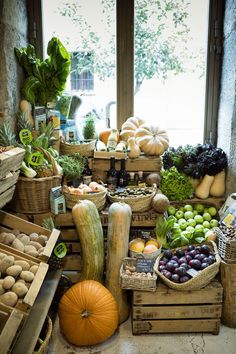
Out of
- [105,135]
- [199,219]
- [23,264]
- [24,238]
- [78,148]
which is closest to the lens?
[23,264]

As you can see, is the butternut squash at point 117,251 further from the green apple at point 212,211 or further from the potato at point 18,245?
the green apple at point 212,211

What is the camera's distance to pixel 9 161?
5.91 ft

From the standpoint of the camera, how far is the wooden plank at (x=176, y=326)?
7.64 ft

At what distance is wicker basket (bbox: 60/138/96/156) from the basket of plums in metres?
1.11

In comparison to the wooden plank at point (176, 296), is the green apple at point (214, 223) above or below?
above

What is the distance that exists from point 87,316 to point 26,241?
615mm

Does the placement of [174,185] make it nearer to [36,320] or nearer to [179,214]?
[179,214]

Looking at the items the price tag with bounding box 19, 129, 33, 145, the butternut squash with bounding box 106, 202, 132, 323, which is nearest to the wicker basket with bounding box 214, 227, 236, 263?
the butternut squash with bounding box 106, 202, 132, 323

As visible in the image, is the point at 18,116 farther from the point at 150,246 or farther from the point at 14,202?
the point at 150,246

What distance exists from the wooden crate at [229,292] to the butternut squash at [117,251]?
0.68 meters

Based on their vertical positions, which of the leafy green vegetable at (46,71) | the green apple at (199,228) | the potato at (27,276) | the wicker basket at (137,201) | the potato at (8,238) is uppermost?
the leafy green vegetable at (46,71)

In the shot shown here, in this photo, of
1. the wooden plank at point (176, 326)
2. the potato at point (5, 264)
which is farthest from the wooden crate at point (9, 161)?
the wooden plank at point (176, 326)

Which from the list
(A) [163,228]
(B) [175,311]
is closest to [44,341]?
(B) [175,311]

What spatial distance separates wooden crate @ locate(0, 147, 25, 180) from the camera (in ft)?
5.70
